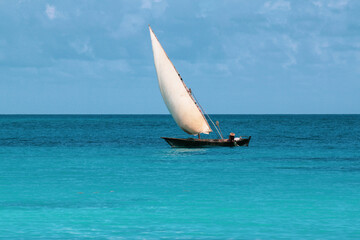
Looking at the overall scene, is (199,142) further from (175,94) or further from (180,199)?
(180,199)

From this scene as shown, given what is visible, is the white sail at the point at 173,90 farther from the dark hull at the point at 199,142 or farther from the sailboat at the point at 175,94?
the dark hull at the point at 199,142

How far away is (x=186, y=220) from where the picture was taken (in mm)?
18453

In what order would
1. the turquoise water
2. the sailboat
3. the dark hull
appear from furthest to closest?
the dark hull, the sailboat, the turquoise water

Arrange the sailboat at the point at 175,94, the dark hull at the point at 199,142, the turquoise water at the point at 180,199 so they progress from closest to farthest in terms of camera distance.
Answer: the turquoise water at the point at 180,199
the sailboat at the point at 175,94
the dark hull at the point at 199,142

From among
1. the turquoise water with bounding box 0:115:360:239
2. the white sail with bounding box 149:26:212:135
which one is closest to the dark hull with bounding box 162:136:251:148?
the white sail with bounding box 149:26:212:135

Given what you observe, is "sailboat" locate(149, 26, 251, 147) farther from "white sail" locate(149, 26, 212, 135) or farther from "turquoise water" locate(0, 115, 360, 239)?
"turquoise water" locate(0, 115, 360, 239)

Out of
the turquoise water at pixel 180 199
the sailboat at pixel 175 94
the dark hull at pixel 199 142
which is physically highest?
the sailboat at pixel 175 94

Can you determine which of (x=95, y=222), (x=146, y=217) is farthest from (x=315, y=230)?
(x=95, y=222)

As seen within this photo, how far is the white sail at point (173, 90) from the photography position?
Answer: 4622 cm

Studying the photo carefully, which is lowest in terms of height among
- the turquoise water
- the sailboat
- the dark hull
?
the turquoise water

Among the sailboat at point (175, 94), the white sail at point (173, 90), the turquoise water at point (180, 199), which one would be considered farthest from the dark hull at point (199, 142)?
the turquoise water at point (180, 199)

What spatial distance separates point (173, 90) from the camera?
46.4m

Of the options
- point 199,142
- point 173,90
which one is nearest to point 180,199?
point 173,90

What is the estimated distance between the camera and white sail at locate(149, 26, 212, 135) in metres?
46.2
